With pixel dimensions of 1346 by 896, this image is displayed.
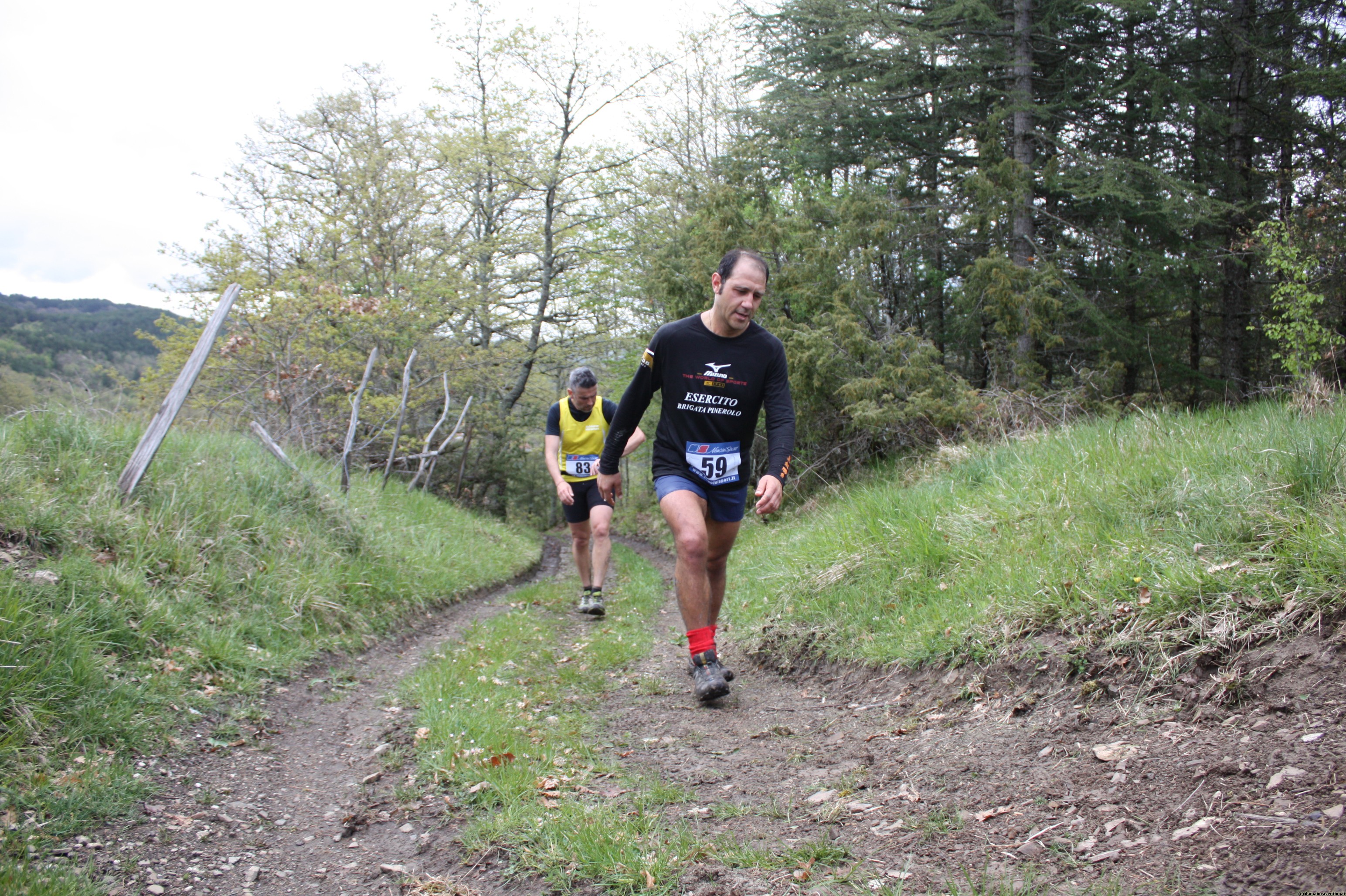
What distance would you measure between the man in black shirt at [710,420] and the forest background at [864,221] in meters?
4.81

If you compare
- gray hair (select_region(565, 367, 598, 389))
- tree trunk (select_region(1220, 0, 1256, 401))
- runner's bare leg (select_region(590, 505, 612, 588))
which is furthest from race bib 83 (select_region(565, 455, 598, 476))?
tree trunk (select_region(1220, 0, 1256, 401))

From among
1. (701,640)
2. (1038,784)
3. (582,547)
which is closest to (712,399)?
(701,640)

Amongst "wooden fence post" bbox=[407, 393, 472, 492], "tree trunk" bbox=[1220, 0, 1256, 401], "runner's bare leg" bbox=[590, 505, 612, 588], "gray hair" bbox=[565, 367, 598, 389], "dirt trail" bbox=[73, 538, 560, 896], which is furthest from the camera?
"tree trunk" bbox=[1220, 0, 1256, 401]

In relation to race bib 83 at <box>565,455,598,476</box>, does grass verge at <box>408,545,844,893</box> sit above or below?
below

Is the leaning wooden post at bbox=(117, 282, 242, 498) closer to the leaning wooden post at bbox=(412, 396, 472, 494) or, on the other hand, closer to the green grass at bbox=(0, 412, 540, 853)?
the green grass at bbox=(0, 412, 540, 853)

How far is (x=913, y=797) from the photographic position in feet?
8.11

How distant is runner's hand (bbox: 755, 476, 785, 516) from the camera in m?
3.73

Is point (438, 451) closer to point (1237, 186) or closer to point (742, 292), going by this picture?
point (742, 292)

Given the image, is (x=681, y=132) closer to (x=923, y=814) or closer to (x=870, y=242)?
(x=870, y=242)

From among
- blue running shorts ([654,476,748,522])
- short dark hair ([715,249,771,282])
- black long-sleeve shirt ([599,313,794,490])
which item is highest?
short dark hair ([715,249,771,282])

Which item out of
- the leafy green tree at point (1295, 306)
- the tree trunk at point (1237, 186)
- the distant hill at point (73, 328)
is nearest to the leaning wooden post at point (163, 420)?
the distant hill at point (73, 328)

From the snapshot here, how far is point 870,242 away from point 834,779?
9505 mm

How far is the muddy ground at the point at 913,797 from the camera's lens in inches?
73.2

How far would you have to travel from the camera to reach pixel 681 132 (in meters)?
22.2
